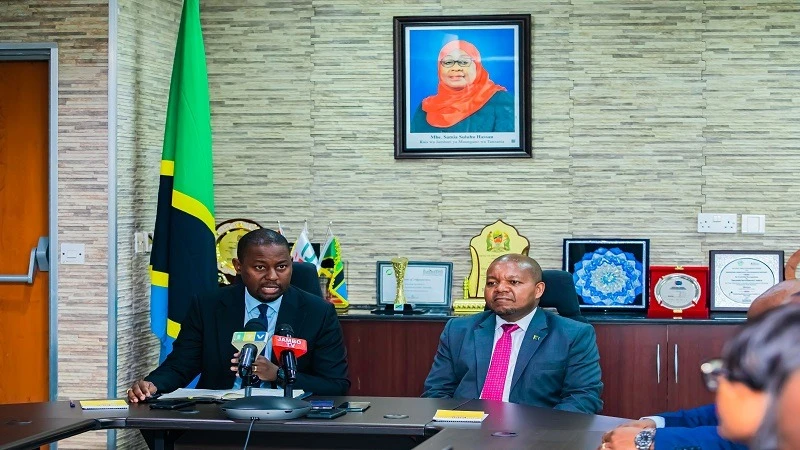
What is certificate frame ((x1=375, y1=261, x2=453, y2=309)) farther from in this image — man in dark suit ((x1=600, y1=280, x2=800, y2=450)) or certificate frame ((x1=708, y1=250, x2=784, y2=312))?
man in dark suit ((x1=600, y1=280, x2=800, y2=450))

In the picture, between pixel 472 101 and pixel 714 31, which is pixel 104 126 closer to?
pixel 472 101

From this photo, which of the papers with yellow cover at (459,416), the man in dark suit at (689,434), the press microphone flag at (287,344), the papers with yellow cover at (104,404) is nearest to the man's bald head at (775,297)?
the man in dark suit at (689,434)

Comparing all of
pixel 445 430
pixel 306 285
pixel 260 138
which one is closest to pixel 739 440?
pixel 445 430

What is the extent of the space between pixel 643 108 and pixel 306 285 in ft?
7.60

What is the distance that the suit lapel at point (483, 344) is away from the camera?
4.58m

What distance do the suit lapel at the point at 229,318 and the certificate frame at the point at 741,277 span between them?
2683mm

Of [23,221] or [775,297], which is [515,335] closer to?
[775,297]

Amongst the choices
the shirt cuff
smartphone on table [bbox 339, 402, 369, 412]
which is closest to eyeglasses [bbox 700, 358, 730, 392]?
the shirt cuff

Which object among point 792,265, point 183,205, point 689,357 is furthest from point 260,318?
point 792,265

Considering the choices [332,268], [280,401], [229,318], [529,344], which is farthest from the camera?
[332,268]

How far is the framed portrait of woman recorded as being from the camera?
636cm

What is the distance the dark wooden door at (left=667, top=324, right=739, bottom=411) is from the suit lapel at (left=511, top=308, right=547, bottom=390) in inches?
59.5

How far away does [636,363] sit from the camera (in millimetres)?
5832

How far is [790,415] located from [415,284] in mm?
5063
